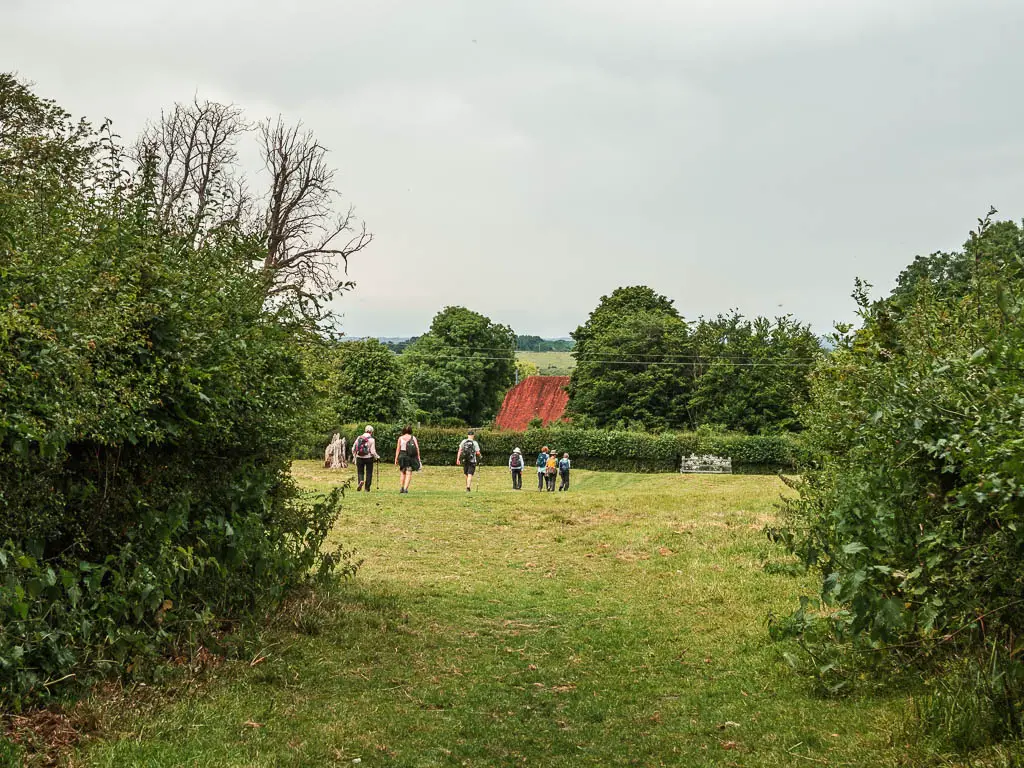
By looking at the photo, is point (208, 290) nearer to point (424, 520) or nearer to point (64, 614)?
point (64, 614)

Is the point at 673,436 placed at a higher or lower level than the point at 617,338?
lower

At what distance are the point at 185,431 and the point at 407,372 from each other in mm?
65850

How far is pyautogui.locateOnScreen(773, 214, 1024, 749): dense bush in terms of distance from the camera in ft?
13.8

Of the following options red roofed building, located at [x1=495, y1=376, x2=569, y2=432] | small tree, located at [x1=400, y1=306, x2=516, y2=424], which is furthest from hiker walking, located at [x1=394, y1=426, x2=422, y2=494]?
red roofed building, located at [x1=495, y1=376, x2=569, y2=432]

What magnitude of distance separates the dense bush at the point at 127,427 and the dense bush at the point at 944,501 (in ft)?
14.3

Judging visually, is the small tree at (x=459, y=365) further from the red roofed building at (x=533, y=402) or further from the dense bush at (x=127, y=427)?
the dense bush at (x=127, y=427)

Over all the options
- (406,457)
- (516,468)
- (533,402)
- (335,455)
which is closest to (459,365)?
(533,402)

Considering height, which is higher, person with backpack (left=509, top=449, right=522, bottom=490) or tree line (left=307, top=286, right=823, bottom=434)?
tree line (left=307, top=286, right=823, bottom=434)

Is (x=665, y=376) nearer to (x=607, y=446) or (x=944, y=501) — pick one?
(x=607, y=446)

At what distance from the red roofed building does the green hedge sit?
25377 mm

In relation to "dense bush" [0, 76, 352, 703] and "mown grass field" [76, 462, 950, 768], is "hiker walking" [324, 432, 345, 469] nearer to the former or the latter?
"mown grass field" [76, 462, 950, 768]

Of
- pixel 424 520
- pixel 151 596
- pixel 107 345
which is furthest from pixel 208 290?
pixel 424 520

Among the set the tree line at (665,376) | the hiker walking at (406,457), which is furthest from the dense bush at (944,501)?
the tree line at (665,376)

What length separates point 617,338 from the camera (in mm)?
61250
